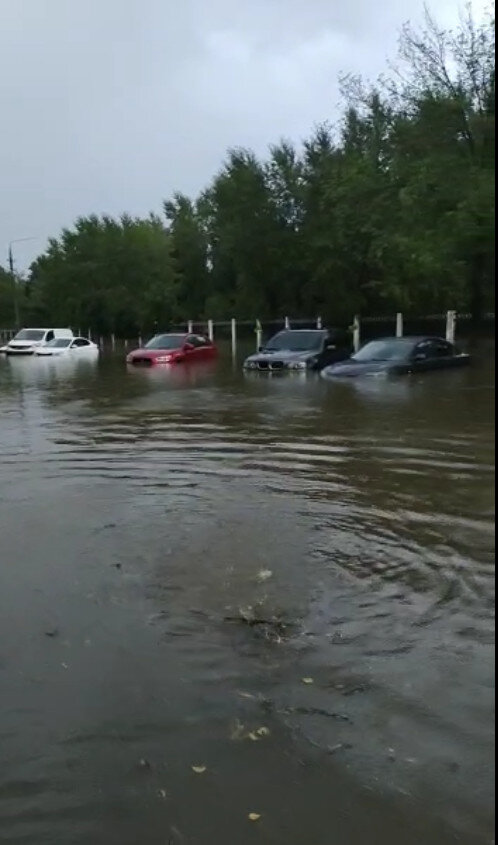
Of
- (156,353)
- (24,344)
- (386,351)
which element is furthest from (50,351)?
(386,351)

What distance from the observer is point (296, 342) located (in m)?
26.5

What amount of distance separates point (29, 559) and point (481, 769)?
3.98 m

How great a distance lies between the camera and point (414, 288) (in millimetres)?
36875

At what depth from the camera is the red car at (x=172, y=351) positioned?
3112 centimetres

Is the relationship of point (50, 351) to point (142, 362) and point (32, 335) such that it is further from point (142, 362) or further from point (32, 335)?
point (142, 362)

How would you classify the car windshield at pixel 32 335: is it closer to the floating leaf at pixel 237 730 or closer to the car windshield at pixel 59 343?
the car windshield at pixel 59 343

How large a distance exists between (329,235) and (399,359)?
18.0 m

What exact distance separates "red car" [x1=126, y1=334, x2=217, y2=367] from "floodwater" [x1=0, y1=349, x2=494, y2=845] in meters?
21.0

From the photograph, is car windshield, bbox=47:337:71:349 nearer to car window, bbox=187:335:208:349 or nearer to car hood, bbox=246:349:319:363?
car window, bbox=187:335:208:349

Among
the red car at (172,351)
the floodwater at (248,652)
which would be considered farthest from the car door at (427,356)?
the red car at (172,351)

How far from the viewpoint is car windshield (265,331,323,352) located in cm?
2592

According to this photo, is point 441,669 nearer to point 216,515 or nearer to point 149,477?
point 216,515

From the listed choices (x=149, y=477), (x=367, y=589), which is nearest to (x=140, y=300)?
Answer: (x=149, y=477)

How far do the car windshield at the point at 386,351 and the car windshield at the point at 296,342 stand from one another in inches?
142
